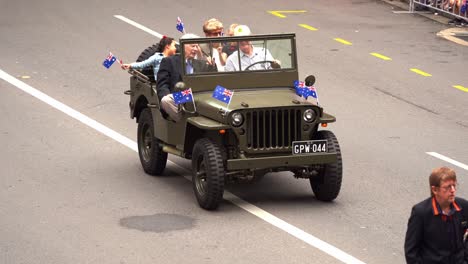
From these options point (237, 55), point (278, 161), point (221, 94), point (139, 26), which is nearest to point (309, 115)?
point (278, 161)

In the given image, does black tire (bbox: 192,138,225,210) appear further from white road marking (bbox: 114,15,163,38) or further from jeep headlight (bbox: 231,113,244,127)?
white road marking (bbox: 114,15,163,38)

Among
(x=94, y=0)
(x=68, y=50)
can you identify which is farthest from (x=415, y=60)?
(x=94, y=0)

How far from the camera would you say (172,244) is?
1316cm

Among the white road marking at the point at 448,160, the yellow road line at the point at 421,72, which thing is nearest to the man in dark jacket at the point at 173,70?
the white road marking at the point at 448,160

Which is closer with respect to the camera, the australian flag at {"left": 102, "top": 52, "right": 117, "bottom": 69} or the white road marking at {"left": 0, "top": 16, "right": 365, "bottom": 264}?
the white road marking at {"left": 0, "top": 16, "right": 365, "bottom": 264}

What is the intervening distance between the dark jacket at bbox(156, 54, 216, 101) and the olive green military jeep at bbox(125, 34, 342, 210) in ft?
0.32

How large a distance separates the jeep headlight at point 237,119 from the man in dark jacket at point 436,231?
15.8 feet

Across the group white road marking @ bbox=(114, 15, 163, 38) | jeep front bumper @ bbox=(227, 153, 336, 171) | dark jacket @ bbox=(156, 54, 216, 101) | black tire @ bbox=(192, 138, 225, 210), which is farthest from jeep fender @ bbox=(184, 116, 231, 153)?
white road marking @ bbox=(114, 15, 163, 38)

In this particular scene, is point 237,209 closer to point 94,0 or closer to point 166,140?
point 166,140

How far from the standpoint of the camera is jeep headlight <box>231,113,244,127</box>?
14203 millimetres

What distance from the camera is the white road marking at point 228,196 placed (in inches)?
512

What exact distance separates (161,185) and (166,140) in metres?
0.61

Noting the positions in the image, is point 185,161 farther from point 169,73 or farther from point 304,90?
point 304,90

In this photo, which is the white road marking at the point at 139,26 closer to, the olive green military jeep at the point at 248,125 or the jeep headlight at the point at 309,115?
the olive green military jeep at the point at 248,125
